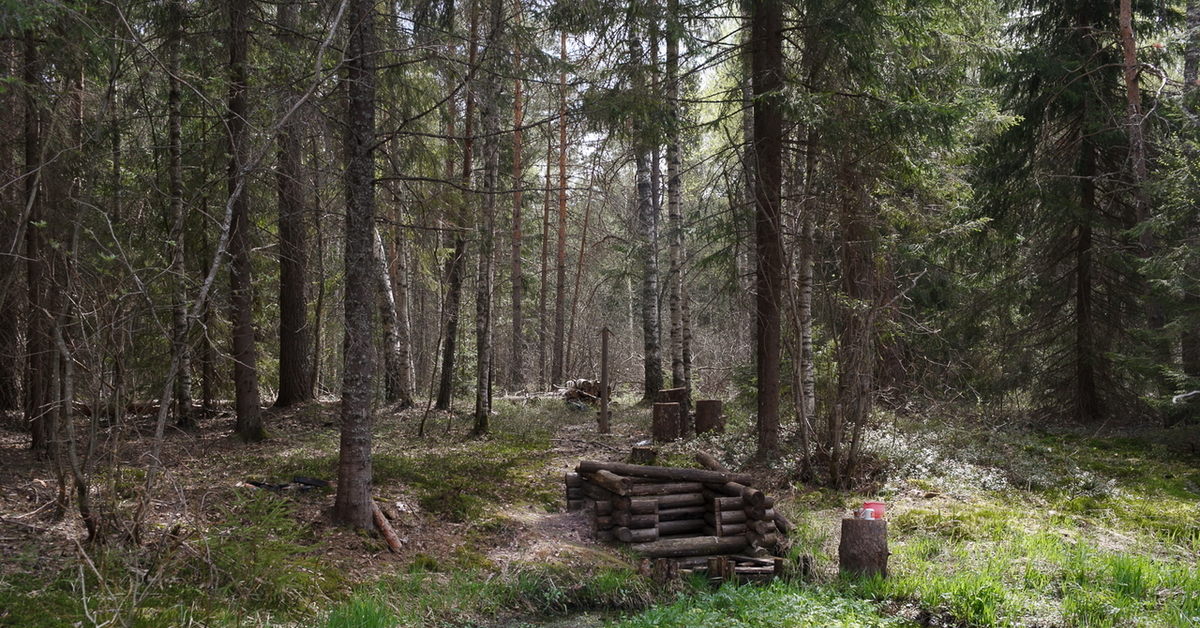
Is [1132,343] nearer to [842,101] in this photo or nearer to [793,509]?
[842,101]

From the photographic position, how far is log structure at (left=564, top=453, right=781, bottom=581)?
25.4 feet

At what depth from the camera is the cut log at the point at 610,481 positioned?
7.97 meters

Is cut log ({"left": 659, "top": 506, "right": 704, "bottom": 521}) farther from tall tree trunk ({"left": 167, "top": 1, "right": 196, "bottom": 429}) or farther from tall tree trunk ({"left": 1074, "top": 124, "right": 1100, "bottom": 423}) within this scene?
tall tree trunk ({"left": 1074, "top": 124, "right": 1100, "bottom": 423})

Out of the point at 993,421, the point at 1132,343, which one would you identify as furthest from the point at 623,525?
the point at 1132,343

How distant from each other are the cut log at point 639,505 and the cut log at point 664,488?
0.08 metres

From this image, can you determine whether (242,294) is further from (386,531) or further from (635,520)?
(635,520)

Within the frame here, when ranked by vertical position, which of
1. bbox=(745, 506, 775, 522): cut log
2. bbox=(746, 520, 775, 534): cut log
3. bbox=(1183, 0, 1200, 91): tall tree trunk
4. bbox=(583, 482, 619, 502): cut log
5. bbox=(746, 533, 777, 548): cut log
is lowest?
bbox=(746, 533, 777, 548): cut log

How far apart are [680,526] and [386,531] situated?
121 inches

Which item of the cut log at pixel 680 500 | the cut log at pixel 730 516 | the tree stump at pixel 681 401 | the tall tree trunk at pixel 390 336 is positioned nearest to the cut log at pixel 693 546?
the cut log at pixel 730 516

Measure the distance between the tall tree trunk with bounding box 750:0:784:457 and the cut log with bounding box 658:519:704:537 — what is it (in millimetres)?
2680

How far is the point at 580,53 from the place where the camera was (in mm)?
11000

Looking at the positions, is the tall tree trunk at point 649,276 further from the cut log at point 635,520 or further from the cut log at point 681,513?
the cut log at point 635,520

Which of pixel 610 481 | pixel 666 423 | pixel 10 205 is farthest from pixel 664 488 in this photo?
pixel 10 205

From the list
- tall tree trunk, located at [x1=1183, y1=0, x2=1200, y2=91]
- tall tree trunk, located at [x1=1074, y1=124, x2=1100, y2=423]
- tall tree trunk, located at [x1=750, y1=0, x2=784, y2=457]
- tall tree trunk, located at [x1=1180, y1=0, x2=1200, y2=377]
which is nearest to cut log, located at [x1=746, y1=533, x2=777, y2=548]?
tall tree trunk, located at [x1=750, y1=0, x2=784, y2=457]
